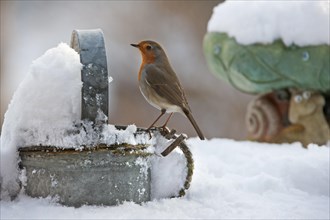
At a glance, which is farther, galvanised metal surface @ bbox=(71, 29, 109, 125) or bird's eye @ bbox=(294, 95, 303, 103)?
bird's eye @ bbox=(294, 95, 303, 103)

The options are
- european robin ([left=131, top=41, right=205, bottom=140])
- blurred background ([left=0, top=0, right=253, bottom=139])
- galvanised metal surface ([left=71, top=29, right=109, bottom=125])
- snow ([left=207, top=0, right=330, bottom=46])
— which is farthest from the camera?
blurred background ([left=0, top=0, right=253, bottom=139])

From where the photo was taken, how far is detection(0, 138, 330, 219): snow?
1.80 metres

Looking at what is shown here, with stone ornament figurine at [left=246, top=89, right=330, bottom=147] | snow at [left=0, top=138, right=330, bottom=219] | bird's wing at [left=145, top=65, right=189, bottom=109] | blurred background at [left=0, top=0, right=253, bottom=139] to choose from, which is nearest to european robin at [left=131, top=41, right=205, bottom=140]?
bird's wing at [left=145, top=65, right=189, bottom=109]

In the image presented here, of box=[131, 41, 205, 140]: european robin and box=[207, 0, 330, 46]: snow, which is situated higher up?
box=[207, 0, 330, 46]: snow

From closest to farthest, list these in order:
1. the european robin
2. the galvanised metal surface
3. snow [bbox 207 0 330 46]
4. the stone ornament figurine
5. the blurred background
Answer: the galvanised metal surface
the european robin
snow [bbox 207 0 330 46]
the stone ornament figurine
the blurred background

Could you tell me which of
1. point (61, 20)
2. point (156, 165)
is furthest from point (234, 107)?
point (156, 165)

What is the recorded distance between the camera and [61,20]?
9.65m

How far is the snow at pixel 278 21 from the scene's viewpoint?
3395 millimetres

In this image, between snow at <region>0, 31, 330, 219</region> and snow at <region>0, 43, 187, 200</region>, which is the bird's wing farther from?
snow at <region>0, 43, 187, 200</region>

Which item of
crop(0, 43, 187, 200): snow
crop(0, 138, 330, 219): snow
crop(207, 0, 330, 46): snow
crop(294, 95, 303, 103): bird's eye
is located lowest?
crop(0, 138, 330, 219): snow

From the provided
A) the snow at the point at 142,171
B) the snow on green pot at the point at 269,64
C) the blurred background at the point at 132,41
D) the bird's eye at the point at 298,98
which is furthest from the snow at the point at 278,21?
the blurred background at the point at 132,41

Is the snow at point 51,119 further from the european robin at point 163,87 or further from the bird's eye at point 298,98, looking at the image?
the bird's eye at point 298,98

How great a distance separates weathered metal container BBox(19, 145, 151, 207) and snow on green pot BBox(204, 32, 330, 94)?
188 cm

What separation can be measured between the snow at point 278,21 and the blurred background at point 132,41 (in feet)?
18.0
